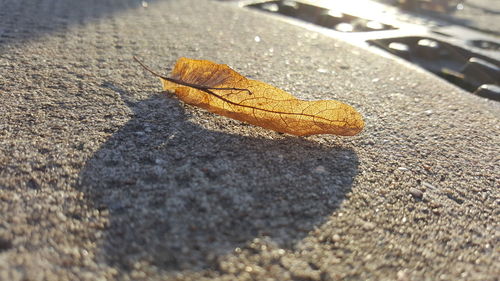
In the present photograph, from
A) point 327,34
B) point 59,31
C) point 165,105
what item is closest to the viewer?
point 165,105

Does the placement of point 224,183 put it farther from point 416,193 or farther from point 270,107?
point 416,193

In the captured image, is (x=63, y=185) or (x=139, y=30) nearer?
(x=63, y=185)

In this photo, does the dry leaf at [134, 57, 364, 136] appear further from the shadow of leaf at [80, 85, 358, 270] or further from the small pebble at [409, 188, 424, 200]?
the small pebble at [409, 188, 424, 200]

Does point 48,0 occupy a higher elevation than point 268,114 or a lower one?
lower

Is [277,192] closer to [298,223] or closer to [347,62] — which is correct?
[298,223]

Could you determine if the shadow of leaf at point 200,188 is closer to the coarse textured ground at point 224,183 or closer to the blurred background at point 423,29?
the coarse textured ground at point 224,183

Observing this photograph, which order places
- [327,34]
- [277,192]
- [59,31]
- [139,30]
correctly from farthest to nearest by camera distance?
[327,34]
[139,30]
[59,31]
[277,192]

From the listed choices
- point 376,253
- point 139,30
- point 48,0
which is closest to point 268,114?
point 376,253
